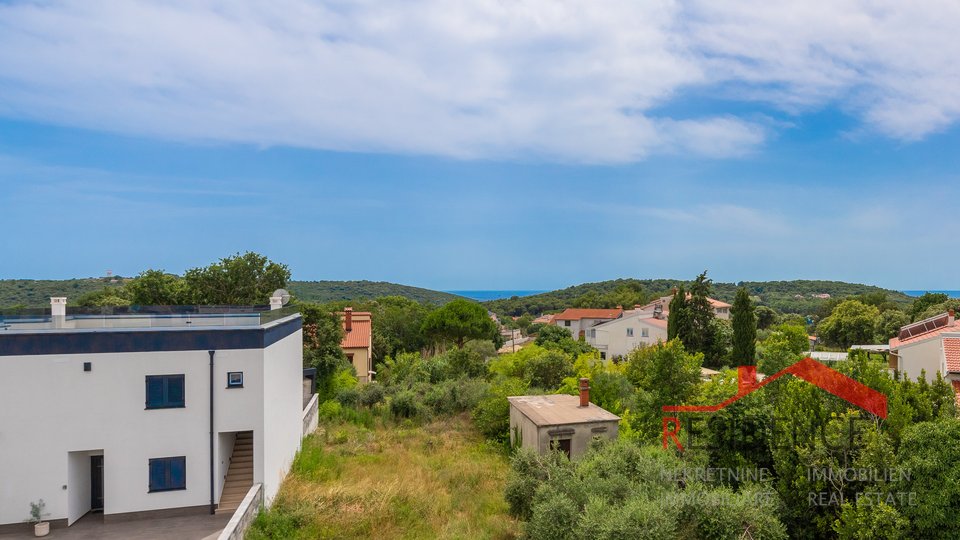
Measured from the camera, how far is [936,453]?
970 centimetres

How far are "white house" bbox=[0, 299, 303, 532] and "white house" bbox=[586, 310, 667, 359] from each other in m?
47.7

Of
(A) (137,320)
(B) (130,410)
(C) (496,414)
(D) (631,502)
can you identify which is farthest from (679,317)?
(B) (130,410)

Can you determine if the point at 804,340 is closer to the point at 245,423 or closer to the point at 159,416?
the point at 245,423

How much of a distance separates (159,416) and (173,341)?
1.72m

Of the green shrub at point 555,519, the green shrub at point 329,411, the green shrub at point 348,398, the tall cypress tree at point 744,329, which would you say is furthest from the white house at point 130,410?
the tall cypress tree at point 744,329

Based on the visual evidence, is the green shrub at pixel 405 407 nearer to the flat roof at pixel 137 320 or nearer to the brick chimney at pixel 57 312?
the flat roof at pixel 137 320

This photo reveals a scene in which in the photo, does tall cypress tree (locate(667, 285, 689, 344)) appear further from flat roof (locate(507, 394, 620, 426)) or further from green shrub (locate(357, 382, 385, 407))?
green shrub (locate(357, 382, 385, 407))

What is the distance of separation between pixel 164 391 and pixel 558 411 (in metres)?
12.4

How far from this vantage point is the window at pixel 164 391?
12.5 metres

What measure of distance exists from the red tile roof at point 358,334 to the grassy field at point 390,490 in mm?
16780

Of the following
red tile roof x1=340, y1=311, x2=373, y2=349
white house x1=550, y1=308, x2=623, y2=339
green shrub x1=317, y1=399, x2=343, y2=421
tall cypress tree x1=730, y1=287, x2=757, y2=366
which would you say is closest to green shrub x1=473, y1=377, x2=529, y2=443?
green shrub x1=317, y1=399, x2=343, y2=421

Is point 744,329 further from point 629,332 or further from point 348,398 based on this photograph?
point 348,398

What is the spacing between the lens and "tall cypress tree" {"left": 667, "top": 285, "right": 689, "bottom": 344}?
46.8 metres

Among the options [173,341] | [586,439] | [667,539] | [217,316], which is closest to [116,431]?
[173,341]
